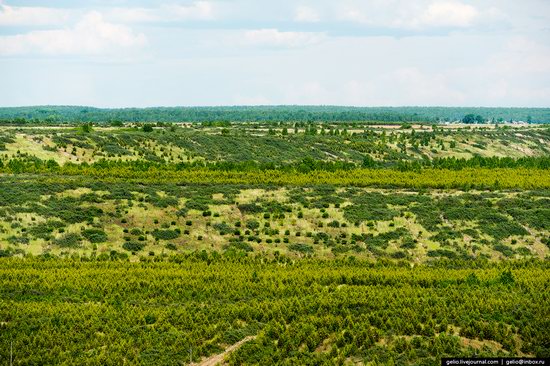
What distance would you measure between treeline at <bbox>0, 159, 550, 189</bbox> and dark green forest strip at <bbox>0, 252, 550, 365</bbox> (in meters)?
41.7

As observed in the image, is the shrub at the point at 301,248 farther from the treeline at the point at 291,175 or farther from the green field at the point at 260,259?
the treeline at the point at 291,175

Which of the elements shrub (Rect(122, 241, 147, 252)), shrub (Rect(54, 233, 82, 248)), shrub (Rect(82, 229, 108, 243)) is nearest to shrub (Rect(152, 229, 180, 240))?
shrub (Rect(122, 241, 147, 252))

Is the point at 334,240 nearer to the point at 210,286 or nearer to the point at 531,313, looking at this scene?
the point at 210,286

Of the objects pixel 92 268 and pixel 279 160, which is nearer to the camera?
pixel 92 268

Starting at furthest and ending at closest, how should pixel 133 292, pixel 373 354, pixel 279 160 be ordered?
1. pixel 279 160
2. pixel 133 292
3. pixel 373 354

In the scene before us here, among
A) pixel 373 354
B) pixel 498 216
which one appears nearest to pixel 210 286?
pixel 373 354

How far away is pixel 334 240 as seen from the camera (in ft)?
286

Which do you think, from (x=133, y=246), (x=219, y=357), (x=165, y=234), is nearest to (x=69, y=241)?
(x=133, y=246)

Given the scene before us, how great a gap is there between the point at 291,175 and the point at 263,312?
68.6 metres

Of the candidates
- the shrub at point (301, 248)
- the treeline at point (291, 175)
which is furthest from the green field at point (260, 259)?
the treeline at point (291, 175)

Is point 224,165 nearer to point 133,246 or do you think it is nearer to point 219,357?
point 133,246

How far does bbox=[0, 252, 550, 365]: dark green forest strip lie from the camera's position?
1842 inches

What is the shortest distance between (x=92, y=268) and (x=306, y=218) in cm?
3246

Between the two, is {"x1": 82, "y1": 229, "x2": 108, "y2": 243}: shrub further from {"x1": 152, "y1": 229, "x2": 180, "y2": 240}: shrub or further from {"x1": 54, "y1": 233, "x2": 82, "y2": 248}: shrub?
{"x1": 152, "y1": 229, "x2": 180, "y2": 240}: shrub
